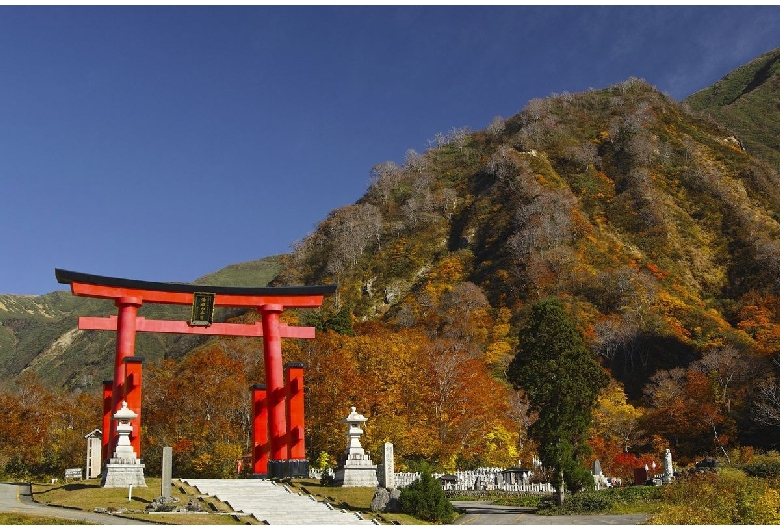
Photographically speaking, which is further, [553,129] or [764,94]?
[764,94]

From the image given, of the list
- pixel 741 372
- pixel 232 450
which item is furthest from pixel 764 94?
pixel 232 450

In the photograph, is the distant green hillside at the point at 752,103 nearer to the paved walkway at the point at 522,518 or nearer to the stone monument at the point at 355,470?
the paved walkway at the point at 522,518

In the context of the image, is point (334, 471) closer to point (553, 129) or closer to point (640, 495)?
point (640, 495)

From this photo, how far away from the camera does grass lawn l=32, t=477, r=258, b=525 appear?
19156 millimetres

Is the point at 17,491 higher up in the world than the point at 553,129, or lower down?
lower down

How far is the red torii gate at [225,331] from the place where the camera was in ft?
92.4

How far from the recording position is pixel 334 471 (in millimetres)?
28078

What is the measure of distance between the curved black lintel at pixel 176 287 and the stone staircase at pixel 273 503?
8.11m

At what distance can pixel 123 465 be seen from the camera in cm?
2467

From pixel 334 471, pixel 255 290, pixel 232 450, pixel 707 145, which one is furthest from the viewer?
pixel 707 145

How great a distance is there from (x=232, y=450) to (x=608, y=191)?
235 feet

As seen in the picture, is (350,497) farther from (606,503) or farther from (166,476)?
(606,503)

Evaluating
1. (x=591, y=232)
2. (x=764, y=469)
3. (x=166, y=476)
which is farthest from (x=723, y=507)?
(x=591, y=232)

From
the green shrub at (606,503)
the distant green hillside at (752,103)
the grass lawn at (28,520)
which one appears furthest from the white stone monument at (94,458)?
the distant green hillside at (752,103)
